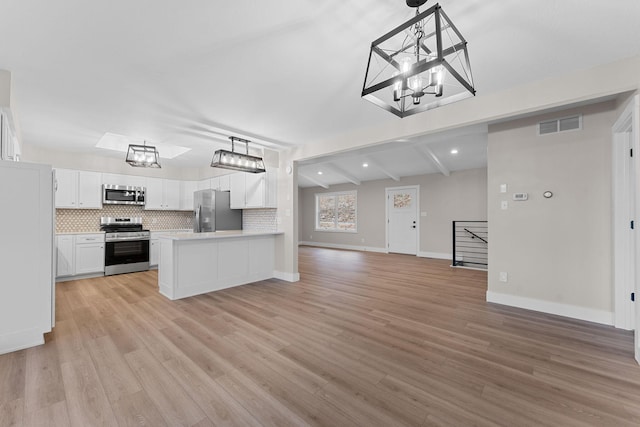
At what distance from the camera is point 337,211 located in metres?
10.1

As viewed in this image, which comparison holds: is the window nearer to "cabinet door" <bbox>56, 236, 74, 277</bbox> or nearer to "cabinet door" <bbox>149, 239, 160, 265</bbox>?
"cabinet door" <bbox>149, 239, 160, 265</bbox>

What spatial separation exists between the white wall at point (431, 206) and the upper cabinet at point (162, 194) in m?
5.37

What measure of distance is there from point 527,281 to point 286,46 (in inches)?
150

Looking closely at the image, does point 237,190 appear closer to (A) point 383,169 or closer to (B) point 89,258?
(B) point 89,258

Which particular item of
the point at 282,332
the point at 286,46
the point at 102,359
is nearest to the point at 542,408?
the point at 282,332

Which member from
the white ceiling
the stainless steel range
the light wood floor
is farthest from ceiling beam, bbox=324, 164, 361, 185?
the light wood floor

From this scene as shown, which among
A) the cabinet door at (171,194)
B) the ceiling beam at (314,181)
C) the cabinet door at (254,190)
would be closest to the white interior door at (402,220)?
the ceiling beam at (314,181)

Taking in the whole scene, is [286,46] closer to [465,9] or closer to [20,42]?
[465,9]

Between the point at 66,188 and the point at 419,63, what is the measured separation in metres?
6.56

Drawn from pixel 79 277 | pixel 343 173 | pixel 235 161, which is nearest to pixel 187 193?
pixel 79 277

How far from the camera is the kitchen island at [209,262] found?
3838 millimetres

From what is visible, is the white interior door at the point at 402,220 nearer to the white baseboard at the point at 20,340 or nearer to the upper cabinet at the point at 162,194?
the upper cabinet at the point at 162,194

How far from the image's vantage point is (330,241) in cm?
1023

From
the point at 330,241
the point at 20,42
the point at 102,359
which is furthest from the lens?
the point at 330,241
